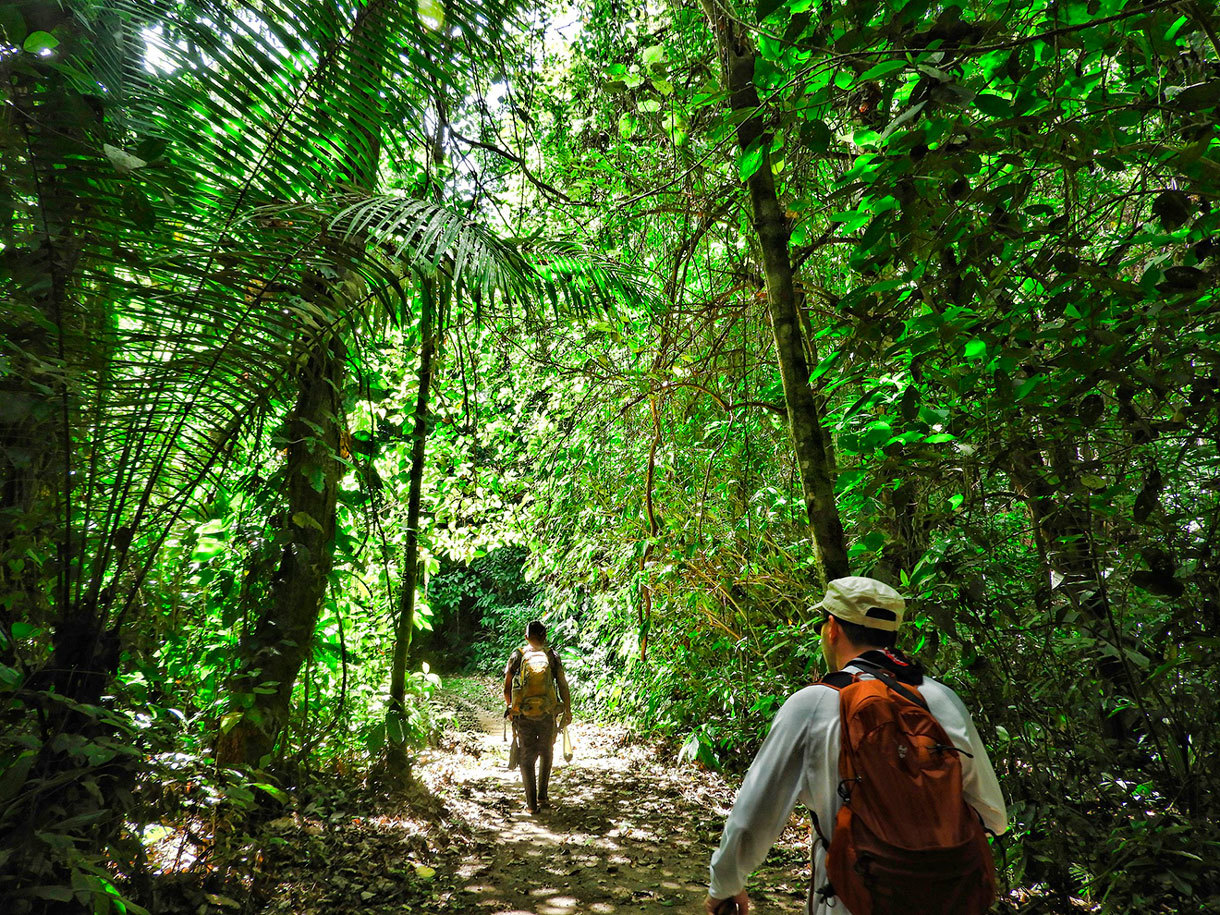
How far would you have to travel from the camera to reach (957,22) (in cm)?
223

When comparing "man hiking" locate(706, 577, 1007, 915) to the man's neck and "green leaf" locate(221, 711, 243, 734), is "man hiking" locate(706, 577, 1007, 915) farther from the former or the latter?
"green leaf" locate(221, 711, 243, 734)

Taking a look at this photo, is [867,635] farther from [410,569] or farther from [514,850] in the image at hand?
[410,569]

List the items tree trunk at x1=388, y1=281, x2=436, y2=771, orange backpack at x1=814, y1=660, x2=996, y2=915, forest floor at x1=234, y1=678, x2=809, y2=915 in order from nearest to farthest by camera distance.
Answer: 1. orange backpack at x1=814, y1=660, x2=996, y2=915
2. forest floor at x1=234, y1=678, x2=809, y2=915
3. tree trunk at x1=388, y1=281, x2=436, y2=771

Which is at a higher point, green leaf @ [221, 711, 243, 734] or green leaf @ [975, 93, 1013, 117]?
green leaf @ [975, 93, 1013, 117]

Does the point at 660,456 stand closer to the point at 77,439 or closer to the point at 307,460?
the point at 307,460

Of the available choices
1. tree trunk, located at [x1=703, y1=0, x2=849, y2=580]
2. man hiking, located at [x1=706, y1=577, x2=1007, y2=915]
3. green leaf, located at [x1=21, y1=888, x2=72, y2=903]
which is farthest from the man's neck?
green leaf, located at [x1=21, y1=888, x2=72, y2=903]

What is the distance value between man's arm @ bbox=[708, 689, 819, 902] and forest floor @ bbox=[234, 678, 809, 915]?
8.11 feet

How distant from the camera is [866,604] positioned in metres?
2.21

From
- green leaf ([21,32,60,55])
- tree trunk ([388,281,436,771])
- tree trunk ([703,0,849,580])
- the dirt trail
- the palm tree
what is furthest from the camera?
tree trunk ([388,281,436,771])

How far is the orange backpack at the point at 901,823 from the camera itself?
1.76 meters

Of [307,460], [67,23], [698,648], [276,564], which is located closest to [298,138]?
[67,23]

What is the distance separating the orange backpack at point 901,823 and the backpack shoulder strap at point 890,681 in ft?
0.12

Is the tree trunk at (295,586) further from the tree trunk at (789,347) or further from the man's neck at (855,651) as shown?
the man's neck at (855,651)

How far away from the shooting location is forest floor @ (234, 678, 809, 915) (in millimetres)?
4160
